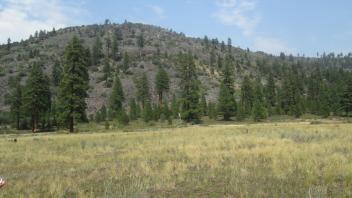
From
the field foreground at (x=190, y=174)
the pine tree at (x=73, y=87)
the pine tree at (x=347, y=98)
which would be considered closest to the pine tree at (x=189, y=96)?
the pine tree at (x=73, y=87)

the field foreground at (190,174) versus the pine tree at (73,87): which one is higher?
the pine tree at (73,87)

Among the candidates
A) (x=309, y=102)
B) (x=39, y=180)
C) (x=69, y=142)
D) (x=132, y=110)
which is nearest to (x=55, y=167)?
(x=39, y=180)

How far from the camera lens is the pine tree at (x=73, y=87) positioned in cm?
5166

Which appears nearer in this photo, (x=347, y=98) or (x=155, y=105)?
(x=347, y=98)

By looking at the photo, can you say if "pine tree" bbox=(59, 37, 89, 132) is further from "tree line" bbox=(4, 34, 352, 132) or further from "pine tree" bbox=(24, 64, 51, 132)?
"pine tree" bbox=(24, 64, 51, 132)

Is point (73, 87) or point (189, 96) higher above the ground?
point (189, 96)

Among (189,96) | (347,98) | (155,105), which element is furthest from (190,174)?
(347,98)

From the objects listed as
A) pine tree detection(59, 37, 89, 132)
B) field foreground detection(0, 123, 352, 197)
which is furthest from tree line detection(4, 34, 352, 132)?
field foreground detection(0, 123, 352, 197)

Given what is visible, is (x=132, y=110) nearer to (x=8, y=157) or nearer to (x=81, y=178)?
(x=8, y=157)

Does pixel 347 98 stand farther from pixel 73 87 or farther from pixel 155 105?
pixel 73 87

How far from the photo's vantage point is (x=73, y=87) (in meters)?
52.1

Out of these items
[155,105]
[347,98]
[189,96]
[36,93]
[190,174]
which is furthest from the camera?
[155,105]

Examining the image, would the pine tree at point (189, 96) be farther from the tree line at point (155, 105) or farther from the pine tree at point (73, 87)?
the pine tree at point (73, 87)

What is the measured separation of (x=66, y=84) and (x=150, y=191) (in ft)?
140
